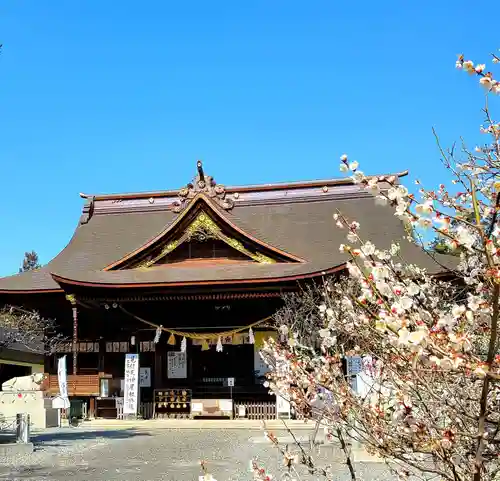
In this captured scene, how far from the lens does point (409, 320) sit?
256 cm

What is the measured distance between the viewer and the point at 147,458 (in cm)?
1166

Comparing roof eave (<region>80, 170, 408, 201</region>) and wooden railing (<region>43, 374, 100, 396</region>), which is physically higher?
roof eave (<region>80, 170, 408, 201</region>)

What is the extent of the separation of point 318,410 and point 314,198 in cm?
2098

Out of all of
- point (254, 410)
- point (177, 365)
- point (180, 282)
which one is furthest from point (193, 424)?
point (180, 282)

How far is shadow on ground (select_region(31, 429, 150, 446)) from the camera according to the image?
14.7 m

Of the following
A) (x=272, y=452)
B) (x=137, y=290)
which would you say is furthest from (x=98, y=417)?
(x=272, y=452)

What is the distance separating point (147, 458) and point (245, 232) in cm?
993

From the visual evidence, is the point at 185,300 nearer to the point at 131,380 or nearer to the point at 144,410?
the point at 131,380

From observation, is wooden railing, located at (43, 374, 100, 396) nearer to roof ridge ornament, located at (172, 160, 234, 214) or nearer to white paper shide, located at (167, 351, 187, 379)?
white paper shide, located at (167, 351, 187, 379)

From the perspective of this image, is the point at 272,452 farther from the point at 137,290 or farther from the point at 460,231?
the point at 460,231

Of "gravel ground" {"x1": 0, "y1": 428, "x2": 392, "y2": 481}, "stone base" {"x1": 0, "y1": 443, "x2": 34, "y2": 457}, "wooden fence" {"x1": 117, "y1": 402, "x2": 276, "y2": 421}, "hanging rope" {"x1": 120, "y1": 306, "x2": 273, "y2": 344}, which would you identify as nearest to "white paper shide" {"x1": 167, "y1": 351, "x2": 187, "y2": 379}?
"hanging rope" {"x1": 120, "y1": 306, "x2": 273, "y2": 344}

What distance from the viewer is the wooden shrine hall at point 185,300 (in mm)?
19359

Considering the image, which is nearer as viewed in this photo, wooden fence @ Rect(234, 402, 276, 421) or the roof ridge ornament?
wooden fence @ Rect(234, 402, 276, 421)

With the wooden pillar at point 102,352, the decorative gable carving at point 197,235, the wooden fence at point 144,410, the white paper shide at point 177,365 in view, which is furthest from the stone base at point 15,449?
the decorative gable carving at point 197,235
